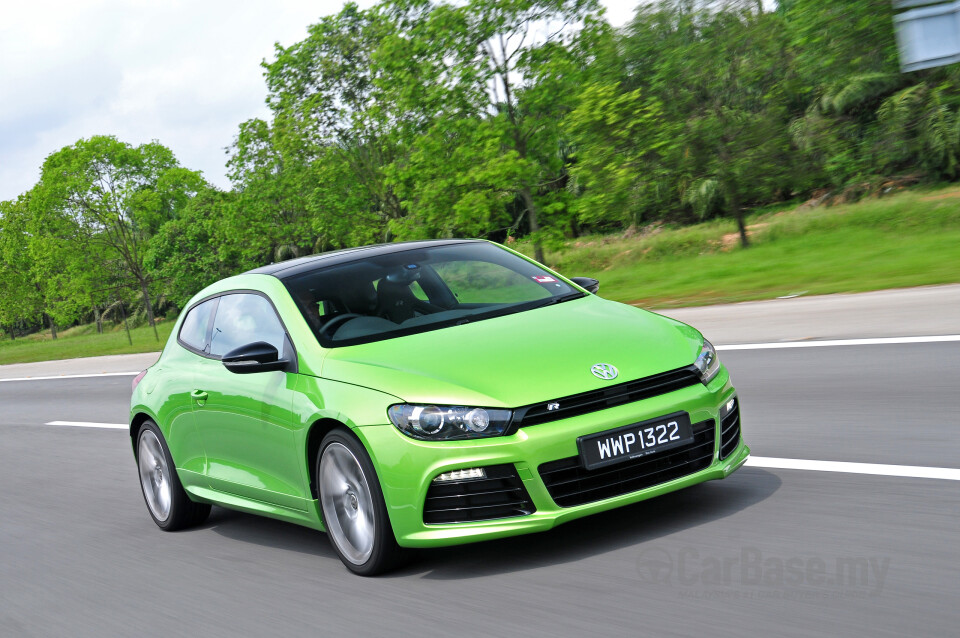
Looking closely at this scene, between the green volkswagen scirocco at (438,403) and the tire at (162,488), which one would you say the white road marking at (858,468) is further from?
the tire at (162,488)

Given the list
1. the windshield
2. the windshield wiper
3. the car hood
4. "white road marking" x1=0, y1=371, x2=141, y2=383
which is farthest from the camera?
"white road marking" x1=0, y1=371, x2=141, y2=383

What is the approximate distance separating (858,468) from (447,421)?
7.44ft

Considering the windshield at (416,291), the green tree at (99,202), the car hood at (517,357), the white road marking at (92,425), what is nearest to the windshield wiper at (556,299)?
the windshield at (416,291)

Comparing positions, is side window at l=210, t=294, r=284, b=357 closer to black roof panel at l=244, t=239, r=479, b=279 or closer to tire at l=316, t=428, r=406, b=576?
black roof panel at l=244, t=239, r=479, b=279

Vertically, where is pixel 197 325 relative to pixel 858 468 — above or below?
above

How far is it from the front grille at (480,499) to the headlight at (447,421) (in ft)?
0.50

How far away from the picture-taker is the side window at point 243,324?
5445 millimetres

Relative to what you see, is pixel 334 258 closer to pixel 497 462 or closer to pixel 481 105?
pixel 497 462

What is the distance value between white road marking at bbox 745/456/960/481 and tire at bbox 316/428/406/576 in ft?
7.13

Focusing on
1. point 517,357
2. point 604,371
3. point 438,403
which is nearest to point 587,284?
point 517,357

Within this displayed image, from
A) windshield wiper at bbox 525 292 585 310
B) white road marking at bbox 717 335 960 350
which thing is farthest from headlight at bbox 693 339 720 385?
white road marking at bbox 717 335 960 350

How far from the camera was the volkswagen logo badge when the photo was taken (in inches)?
169

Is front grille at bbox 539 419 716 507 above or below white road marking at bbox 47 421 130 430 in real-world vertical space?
above

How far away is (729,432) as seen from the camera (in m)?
4.73
